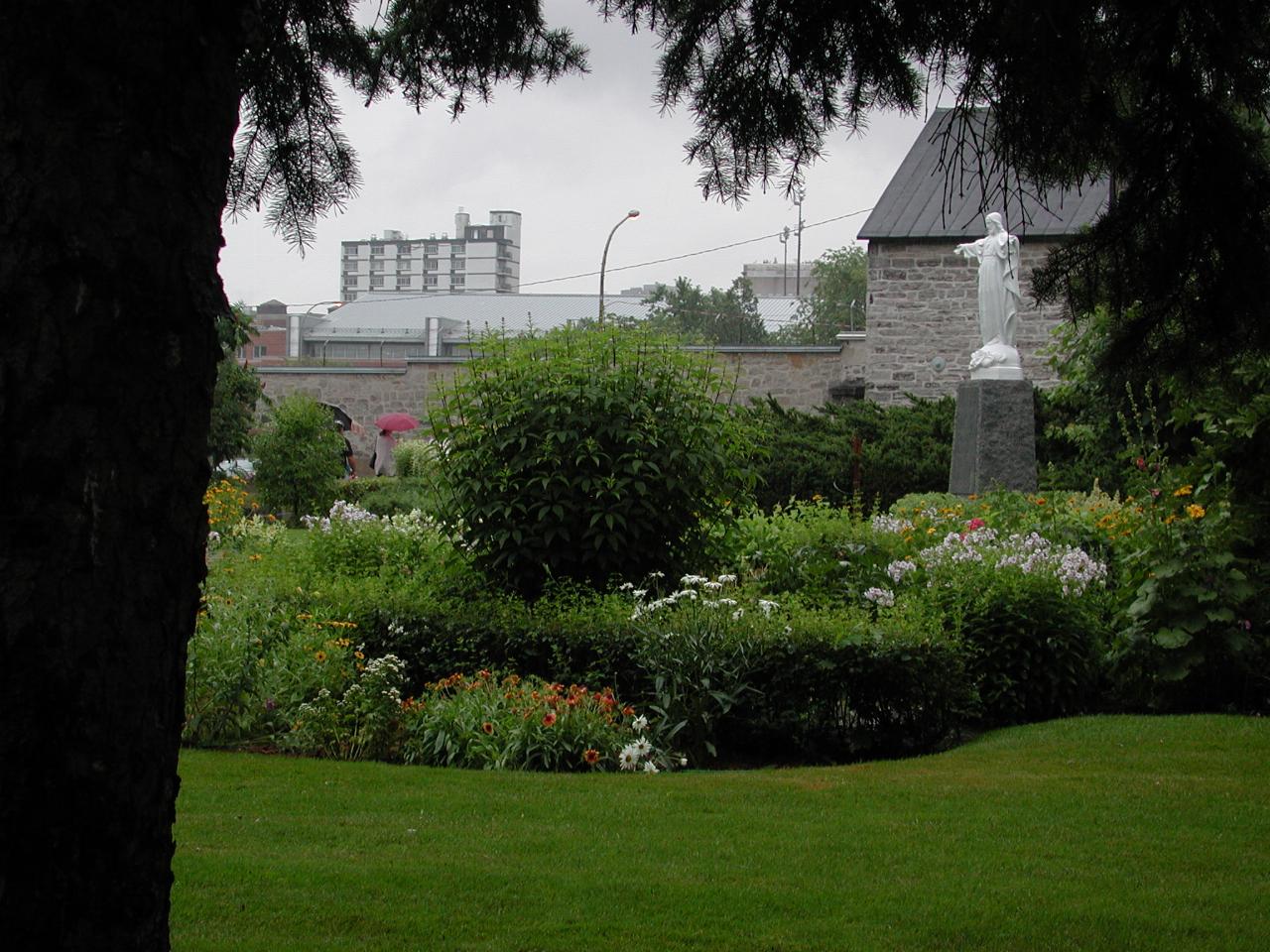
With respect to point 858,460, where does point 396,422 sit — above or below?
above

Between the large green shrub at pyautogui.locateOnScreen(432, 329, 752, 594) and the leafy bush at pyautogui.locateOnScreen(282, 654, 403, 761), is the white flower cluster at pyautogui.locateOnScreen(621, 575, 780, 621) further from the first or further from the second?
the leafy bush at pyautogui.locateOnScreen(282, 654, 403, 761)

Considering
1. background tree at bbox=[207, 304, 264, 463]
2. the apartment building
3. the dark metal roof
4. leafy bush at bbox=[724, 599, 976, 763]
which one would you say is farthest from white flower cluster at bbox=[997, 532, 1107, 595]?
the apartment building

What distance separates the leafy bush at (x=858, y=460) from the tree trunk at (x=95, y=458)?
14.5 m

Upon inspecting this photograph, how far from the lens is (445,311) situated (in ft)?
196

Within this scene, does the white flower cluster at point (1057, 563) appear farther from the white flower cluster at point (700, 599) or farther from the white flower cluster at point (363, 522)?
the white flower cluster at point (363, 522)

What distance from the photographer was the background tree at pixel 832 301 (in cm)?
6656

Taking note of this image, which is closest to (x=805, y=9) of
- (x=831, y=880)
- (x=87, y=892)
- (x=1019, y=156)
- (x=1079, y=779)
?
(x=1019, y=156)

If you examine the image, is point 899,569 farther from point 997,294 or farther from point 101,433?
point 997,294

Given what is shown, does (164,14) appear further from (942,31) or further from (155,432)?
(942,31)

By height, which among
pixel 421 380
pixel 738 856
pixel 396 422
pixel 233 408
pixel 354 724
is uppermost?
pixel 421 380

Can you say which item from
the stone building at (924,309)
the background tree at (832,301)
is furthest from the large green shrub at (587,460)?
the background tree at (832,301)

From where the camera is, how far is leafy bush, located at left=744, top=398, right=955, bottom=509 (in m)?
17.3

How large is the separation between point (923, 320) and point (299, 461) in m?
11.1

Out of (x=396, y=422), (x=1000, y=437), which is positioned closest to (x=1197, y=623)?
(x=1000, y=437)
